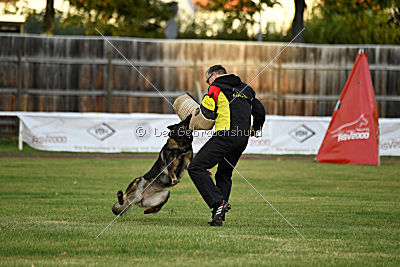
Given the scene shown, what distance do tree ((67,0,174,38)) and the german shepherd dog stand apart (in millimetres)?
21184

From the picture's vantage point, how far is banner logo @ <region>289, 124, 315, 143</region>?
22.0 metres

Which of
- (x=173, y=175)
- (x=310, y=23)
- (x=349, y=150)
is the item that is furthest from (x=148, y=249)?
(x=310, y=23)

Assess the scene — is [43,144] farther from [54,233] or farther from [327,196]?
[54,233]

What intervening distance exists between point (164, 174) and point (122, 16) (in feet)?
90.6

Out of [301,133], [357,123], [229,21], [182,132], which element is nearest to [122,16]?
[229,21]

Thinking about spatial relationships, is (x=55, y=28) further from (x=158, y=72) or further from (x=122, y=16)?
(x=158, y=72)

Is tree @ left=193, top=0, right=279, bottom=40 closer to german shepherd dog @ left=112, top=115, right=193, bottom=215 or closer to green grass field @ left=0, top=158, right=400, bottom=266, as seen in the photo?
green grass field @ left=0, top=158, right=400, bottom=266

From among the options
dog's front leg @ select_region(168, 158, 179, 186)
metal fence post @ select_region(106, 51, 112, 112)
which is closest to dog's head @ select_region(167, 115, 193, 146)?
dog's front leg @ select_region(168, 158, 179, 186)

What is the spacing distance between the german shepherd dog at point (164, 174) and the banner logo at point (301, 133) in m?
13.2

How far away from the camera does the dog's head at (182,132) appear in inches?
348

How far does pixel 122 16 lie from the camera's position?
118 ft

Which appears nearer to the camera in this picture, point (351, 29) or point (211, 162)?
point (211, 162)

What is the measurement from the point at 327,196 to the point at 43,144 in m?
10.8

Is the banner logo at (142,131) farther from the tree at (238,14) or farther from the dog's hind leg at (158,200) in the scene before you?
the dog's hind leg at (158,200)
